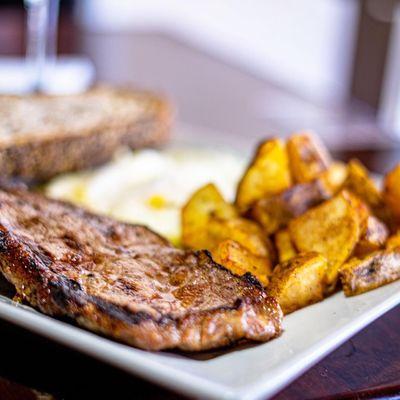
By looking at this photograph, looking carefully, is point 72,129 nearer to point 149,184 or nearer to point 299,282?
point 149,184

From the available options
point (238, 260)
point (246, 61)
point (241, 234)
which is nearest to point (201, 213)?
point (241, 234)

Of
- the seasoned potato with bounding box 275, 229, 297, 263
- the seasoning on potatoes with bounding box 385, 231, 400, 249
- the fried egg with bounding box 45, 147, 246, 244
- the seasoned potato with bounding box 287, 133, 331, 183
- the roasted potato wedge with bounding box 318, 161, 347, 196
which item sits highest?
the seasoned potato with bounding box 287, 133, 331, 183

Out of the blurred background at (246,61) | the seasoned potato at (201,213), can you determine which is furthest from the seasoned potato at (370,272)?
the blurred background at (246,61)

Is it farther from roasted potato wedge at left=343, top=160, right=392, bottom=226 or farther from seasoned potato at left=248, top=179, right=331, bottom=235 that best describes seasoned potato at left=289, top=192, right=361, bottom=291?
roasted potato wedge at left=343, top=160, right=392, bottom=226

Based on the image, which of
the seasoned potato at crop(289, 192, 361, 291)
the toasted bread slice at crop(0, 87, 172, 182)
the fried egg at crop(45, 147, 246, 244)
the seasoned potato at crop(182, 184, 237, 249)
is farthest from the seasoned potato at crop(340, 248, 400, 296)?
the toasted bread slice at crop(0, 87, 172, 182)

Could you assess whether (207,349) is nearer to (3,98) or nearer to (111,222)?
(111,222)

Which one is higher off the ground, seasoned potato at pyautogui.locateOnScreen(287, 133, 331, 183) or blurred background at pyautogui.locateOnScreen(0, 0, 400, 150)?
seasoned potato at pyautogui.locateOnScreen(287, 133, 331, 183)
